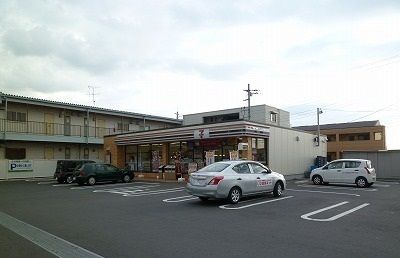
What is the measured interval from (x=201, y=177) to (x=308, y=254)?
7.07 m

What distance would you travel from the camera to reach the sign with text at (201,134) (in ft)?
79.0

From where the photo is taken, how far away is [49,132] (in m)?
36.9

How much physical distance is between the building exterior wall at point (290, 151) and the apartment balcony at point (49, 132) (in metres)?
21.1

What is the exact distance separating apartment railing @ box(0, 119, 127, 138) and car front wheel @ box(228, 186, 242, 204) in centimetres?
2635

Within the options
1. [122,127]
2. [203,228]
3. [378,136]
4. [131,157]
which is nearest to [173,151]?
[131,157]

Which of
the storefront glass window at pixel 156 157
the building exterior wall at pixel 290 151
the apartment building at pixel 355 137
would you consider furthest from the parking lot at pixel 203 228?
the apartment building at pixel 355 137

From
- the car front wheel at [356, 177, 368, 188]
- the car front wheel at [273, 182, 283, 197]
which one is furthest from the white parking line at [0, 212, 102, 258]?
the car front wheel at [356, 177, 368, 188]

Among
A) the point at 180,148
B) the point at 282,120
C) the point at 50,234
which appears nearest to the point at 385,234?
the point at 50,234

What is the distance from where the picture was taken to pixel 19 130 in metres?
34.5

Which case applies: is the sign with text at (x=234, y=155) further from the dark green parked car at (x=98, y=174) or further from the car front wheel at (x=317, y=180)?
the dark green parked car at (x=98, y=174)

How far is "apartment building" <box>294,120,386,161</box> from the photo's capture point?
5816cm

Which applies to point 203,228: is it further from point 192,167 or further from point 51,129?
point 51,129

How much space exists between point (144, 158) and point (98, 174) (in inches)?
215

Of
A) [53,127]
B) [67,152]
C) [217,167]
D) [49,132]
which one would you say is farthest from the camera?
[67,152]
